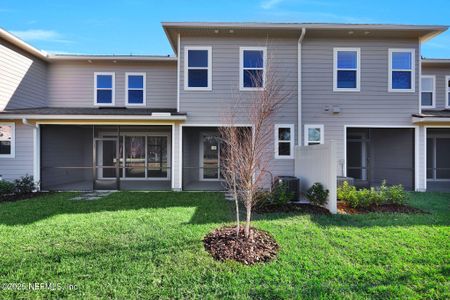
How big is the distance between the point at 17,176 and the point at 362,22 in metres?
14.1

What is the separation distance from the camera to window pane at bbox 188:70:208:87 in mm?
10367

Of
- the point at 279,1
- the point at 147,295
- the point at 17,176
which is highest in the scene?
the point at 279,1

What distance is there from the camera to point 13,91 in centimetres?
1109

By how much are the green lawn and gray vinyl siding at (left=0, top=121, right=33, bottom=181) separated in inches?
166

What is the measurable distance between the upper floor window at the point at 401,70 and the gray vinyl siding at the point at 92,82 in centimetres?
933

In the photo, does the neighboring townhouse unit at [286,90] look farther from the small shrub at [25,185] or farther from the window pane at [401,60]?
the small shrub at [25,185]

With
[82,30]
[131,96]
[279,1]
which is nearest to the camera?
[279,1]

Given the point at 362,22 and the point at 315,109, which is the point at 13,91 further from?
the point at 362,22

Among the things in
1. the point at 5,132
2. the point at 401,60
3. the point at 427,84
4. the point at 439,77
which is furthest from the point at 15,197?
the point at 439,77

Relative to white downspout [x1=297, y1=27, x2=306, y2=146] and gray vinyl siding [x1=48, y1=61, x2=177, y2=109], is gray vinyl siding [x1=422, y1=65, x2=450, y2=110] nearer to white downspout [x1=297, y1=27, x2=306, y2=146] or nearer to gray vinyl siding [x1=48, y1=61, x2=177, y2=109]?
white downspout [x1=297, y1=27, x2=306, y2=146]

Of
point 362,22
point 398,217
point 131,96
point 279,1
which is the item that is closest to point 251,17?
point 279,1

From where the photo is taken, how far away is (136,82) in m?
12.9

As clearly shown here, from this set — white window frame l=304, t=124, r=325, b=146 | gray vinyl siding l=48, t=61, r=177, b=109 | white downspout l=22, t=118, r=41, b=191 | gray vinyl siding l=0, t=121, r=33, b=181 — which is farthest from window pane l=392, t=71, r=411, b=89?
gray vinyl siding l=0, t=121, r=33, b=181

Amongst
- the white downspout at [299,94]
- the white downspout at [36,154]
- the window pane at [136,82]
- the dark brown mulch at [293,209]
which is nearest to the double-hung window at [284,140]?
the white downspout at [299,94]
